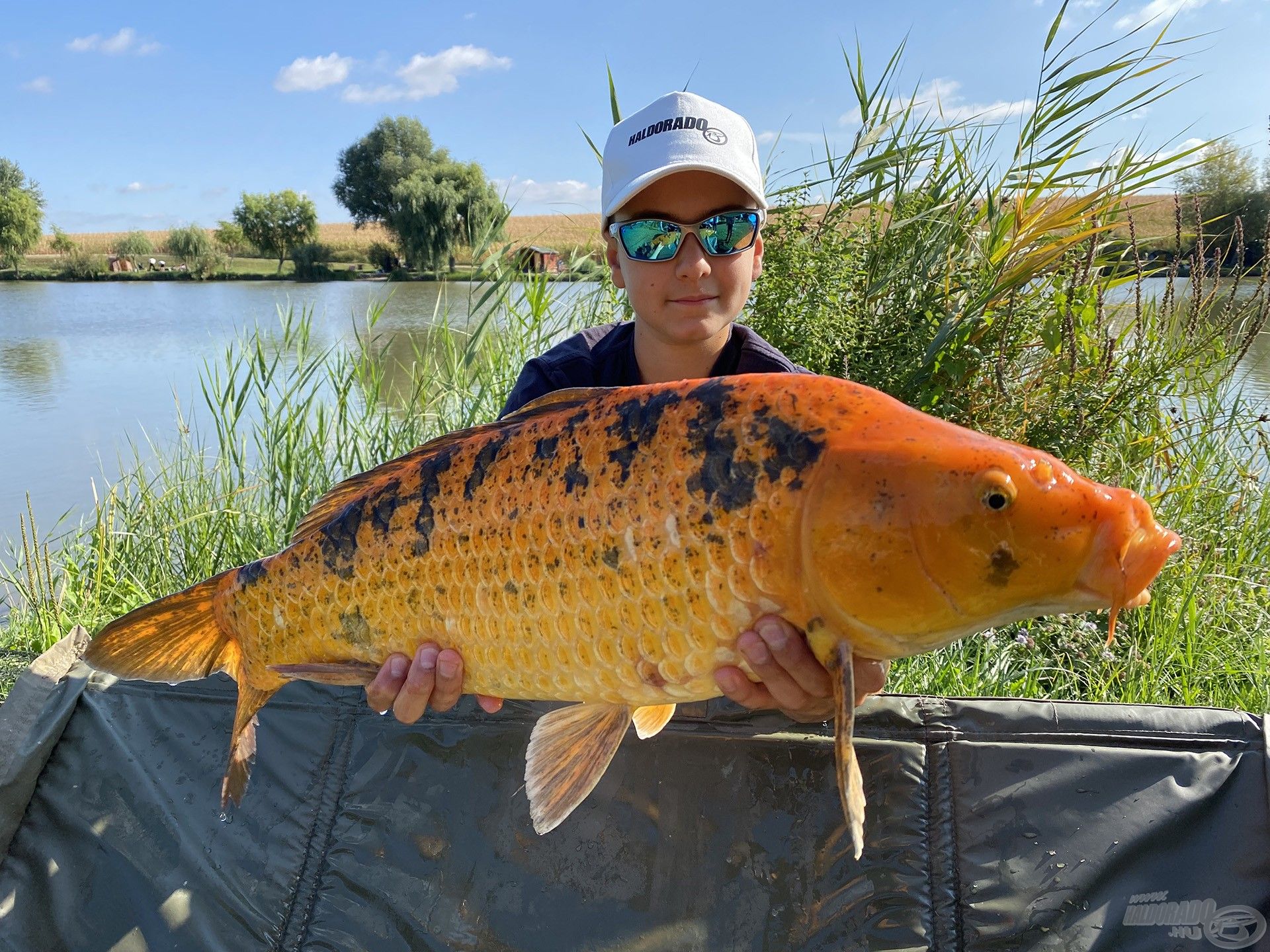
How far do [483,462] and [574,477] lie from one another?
167mm

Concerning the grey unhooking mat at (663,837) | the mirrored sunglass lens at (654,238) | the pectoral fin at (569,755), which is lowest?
the grey unhooking mat at (663,837)

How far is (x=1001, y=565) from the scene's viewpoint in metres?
0.90

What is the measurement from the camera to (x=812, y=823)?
156 cm

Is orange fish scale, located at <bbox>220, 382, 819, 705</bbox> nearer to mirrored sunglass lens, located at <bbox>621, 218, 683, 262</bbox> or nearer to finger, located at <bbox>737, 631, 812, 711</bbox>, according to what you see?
finger, located at <bbox>737, 631, 812, 711</bbox>

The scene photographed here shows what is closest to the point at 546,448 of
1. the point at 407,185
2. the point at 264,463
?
the point at 264,463

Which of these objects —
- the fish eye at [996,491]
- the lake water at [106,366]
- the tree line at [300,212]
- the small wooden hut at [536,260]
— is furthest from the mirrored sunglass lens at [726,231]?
the tree line at [300,212]

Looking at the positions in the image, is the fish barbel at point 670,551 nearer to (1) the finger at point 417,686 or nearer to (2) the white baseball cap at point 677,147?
(1) the finger at point 417,686

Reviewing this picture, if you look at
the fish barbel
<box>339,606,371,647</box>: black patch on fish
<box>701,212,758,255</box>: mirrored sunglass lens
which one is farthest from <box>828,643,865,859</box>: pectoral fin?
<box>701,212,758,255</box>: mirrored sunglass lens

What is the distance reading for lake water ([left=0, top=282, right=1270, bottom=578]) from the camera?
5820 mm

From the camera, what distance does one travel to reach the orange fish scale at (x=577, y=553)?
1.00 metres

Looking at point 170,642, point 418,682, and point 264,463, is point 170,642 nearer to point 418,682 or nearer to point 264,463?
point 418,682

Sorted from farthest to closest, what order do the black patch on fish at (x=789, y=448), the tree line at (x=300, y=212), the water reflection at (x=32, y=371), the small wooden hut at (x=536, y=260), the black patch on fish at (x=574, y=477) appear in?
the tree line at (x=300, y=212), the water reflection at (x=32, y=371), the small wooden hut at (x=536, y=260), the black patch on fish at (x=574, y=477), the black patch on fish at (x=789, y=448)

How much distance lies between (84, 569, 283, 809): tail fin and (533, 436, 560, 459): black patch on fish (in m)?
0.63

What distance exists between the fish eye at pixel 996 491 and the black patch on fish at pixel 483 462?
0.62 meters
